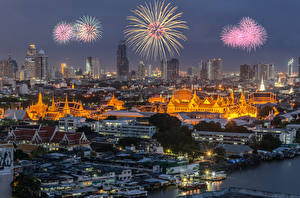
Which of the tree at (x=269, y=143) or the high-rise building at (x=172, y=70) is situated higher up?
the high-rise building at (x=172, y=70)

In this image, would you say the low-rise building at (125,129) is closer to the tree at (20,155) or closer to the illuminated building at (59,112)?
the illuminated building at (59,112)

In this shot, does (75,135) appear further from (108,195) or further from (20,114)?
(20,114)

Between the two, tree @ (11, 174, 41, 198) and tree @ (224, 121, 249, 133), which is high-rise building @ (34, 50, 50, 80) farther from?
tree @ (11, 174, 41, 198)

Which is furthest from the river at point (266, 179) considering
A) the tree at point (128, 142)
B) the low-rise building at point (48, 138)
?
the low-rise building at point (48, 138)

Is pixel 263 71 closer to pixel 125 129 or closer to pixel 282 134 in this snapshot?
pixel 282 134

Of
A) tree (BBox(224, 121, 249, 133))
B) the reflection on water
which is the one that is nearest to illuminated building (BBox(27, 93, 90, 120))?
tree (BBox(224, 121, 249, 133))

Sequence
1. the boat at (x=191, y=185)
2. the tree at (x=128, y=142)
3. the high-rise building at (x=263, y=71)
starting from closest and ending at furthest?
the boat at (x=191, y=185), the tree at (x=128, y=142), the high-rise building at (x=263, y=71)

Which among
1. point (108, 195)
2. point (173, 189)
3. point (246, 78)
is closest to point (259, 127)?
point (173, 189)
